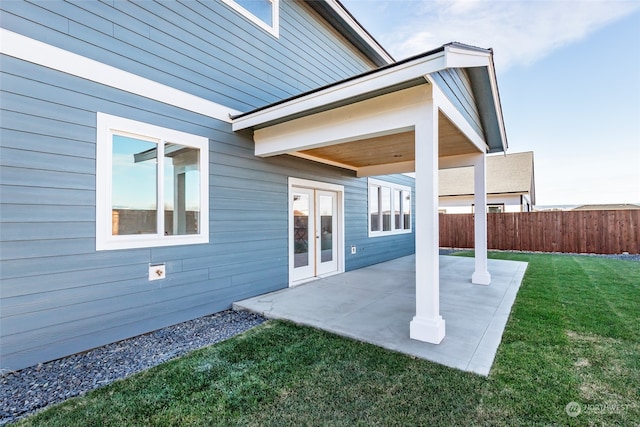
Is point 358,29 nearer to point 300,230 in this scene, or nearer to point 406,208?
point 300,230

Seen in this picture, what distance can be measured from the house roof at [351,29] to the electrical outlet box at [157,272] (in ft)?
20.9

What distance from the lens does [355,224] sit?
8211 millimetres

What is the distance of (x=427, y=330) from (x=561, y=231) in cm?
1225

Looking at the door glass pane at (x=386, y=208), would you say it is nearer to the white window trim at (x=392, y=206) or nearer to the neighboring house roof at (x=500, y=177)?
the white window trim at (x=392, y=206)

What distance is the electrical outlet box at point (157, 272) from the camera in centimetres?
384

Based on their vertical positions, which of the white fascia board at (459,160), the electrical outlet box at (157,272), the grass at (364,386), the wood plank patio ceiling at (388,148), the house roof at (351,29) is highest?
the house roof at (351,29)

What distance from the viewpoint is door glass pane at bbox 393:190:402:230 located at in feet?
33.9

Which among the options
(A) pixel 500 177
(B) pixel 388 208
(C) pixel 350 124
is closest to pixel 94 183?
(C) pixel 350 124

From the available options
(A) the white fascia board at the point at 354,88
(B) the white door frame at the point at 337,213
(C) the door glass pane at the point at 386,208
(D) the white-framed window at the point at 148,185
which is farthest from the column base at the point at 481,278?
(D) the white-framed window at the point at 148,185

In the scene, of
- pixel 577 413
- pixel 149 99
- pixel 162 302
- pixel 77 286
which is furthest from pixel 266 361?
pixel 149 99

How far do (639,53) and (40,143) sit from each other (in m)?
16.2

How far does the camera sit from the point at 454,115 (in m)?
4.16

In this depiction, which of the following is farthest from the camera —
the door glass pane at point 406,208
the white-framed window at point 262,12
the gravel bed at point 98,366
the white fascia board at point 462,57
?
the door glass pane at point 406,208

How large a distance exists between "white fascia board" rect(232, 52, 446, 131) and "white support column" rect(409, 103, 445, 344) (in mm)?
483
